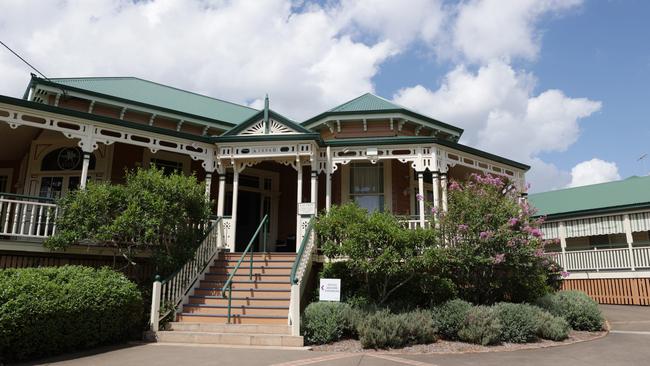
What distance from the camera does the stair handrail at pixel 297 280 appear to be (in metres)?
9.91

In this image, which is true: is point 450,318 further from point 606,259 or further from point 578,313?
point 606,259

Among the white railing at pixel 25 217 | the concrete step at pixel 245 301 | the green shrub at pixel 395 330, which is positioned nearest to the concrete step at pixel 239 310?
the concrete step at pixel 245 301

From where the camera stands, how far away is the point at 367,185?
16.9m

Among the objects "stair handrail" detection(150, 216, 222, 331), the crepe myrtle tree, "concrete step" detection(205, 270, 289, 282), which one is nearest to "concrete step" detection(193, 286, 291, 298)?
"stair handrail" detection(150, 216, 222, 331)

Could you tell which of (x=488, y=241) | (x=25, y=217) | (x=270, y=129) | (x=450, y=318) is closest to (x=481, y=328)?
(x=450, y=318)

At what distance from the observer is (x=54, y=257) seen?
39.4 feet

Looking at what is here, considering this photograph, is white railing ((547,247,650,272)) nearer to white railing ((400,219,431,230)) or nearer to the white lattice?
white railing ((400,219,431,230))

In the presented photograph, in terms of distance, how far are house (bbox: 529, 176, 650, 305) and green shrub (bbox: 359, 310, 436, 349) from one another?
9.94 m

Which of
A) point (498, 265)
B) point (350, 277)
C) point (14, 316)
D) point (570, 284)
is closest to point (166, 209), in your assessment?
point (14, 316)

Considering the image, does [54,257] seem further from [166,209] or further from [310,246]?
[310,246]

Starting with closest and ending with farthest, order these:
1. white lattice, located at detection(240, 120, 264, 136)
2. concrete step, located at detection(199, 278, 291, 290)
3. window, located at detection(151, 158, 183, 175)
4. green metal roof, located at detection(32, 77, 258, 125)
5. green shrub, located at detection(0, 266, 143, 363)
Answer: green shrub, located at detection(0, 266, 143, 363)
concrete step, located at detection(199, 278, 291, 290)
white lattice, located at detection(240, 120, 264, 136)
window, located at detection(151, 158, 183, 175)
green metal roof, located at detection(32, 77, 258, 125)

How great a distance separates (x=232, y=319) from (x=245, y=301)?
0.69 meters

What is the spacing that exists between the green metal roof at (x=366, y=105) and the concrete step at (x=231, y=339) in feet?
31.2

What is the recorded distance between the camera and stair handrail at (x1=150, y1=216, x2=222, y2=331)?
10.6 metres
